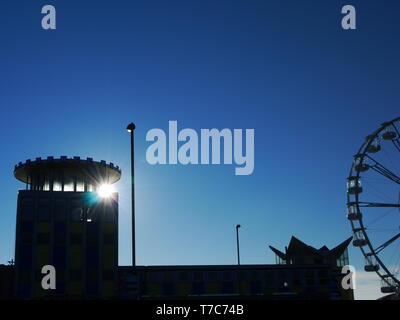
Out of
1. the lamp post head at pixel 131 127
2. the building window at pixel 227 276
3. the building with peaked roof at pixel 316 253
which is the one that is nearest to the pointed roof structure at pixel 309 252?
the building with peaked roof at pixel 316 253

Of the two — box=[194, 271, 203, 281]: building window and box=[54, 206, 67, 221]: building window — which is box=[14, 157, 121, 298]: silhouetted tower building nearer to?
box=[54, 206, 67, 221]: building window

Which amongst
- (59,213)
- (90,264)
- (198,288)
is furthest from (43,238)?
(198,288)

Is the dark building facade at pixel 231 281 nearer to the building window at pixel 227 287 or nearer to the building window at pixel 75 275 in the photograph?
the building window at pixel 227 287

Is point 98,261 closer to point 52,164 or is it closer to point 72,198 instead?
point 72,198

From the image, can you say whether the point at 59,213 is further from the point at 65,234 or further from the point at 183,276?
the point at 183,276

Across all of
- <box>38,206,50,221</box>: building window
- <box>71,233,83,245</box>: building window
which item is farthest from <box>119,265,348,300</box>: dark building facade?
<box>38,206,50,221</box>: building window

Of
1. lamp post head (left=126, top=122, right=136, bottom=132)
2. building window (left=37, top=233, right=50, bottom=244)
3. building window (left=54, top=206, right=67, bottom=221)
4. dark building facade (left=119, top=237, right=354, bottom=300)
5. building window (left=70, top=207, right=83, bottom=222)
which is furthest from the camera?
dark building facade (left=119, top=237, right=354, bottom=300)

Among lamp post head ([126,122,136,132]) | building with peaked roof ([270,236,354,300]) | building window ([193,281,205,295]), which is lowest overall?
building window ([193,281,205,295])

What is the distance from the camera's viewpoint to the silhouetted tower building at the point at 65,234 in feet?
203

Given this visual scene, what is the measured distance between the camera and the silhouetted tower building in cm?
6200

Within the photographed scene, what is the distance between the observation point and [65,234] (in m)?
63.7

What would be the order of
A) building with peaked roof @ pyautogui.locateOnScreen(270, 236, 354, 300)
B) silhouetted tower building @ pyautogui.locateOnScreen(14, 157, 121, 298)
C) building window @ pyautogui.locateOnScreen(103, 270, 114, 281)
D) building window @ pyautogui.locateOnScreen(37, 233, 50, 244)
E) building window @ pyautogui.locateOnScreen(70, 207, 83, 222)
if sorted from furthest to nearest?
building with peaked roof @ pyautogui.locateOnScreen(270, 236, 354, 300) < building window @ pyautogui.locateOnScreen(70, 207, 83, 222) < building window @ pyautogui.locateOnScreen(103, 270, 114, 281) < building window @ pyautogui.locateOnScreen(37, 233, 50, 244) < silhouetted tower building @ pyautogui.locateOnScreen(14, 157, 121, 298)
